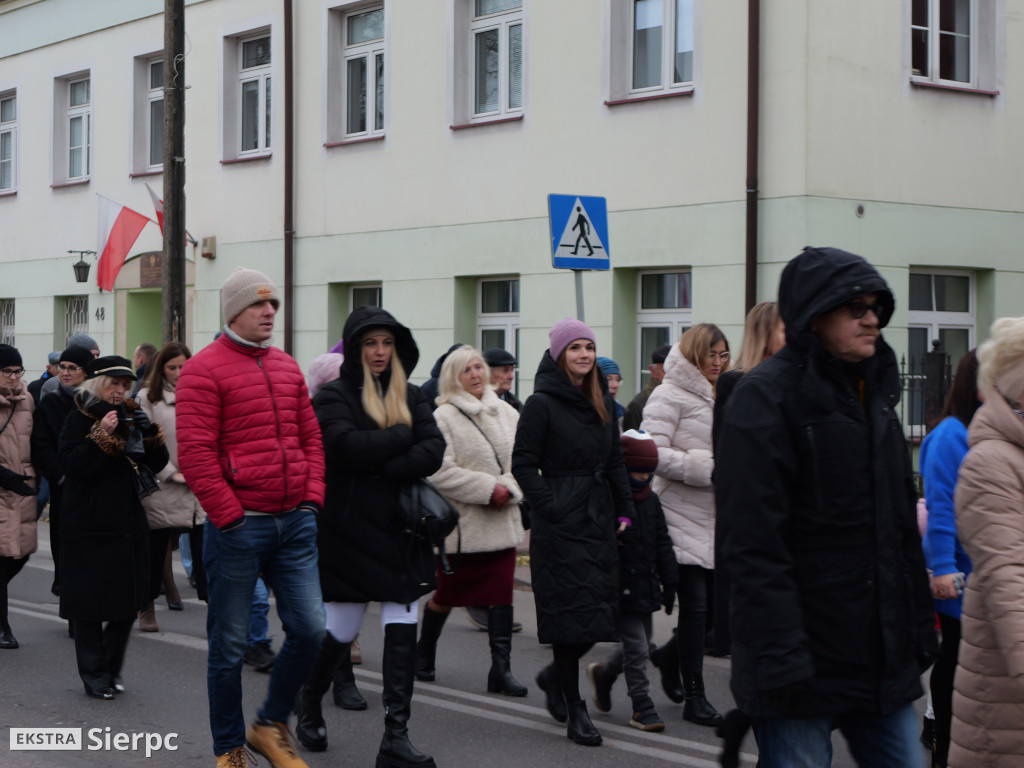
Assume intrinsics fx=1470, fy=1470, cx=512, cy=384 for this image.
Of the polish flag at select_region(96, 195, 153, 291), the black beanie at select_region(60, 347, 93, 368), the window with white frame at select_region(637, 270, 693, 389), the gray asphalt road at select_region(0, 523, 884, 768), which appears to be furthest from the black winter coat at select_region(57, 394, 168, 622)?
the polish flag at select_region(96, 195, 153, 291)

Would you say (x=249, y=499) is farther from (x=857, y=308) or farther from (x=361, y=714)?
(x=857, y=308)

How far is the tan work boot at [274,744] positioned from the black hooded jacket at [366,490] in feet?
2.01

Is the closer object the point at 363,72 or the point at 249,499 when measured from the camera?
the point at 249,499

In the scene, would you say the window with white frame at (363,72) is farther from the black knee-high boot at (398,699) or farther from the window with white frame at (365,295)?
the black knee-high boot at (398,699)

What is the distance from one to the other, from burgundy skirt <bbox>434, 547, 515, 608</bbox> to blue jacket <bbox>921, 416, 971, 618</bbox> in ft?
8.85

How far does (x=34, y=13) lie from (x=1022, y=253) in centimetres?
1613

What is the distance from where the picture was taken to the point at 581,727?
6.46 m

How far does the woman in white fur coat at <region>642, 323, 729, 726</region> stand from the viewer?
6996 millimetres

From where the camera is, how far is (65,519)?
7516 mm

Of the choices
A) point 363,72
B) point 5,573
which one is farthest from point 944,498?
point 363,72

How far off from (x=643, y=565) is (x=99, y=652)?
2.81 meters

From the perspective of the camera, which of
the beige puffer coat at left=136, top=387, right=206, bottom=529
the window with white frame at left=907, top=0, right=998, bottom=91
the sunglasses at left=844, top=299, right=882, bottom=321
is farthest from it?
the window with white frame at left=907, top=0, right=998, bottom=91

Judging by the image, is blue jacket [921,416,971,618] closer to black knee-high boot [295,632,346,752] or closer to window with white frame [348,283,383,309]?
black knee-high boot [295,632,346,752]

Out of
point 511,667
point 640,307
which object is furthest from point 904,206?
point 511,667
